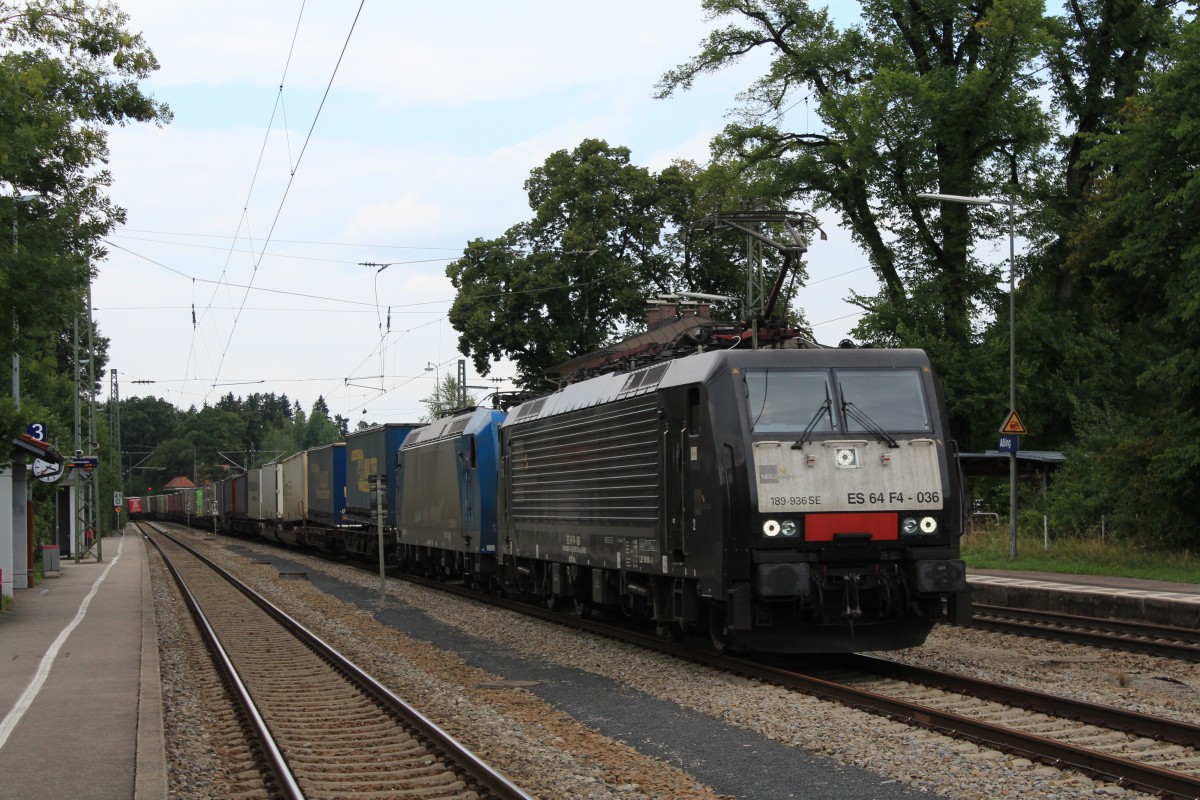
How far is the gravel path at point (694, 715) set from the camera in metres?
7.83

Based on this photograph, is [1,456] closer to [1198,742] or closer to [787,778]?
[787,778]

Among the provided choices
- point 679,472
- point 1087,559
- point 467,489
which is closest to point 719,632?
point 679,472

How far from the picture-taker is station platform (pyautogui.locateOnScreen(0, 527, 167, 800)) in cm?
812

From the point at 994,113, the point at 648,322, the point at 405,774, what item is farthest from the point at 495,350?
the point at 405,774

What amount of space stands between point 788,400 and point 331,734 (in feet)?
16.2

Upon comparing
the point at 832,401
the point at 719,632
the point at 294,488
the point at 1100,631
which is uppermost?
the point at 832,401

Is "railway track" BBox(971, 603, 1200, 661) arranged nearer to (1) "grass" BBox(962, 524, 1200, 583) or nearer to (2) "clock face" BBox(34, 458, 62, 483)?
(1) "grass" BBox(962, 524, 1200, 583)

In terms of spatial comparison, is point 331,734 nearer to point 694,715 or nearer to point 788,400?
point 694,715

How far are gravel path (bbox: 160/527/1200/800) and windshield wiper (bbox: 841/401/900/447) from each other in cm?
233

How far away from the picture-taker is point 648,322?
2063 inches

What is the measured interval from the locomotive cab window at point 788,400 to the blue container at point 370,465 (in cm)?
1960

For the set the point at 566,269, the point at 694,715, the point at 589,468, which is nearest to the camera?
the point at 694,715

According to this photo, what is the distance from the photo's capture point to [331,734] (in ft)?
34.1

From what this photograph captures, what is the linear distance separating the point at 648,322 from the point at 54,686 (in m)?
41.1
